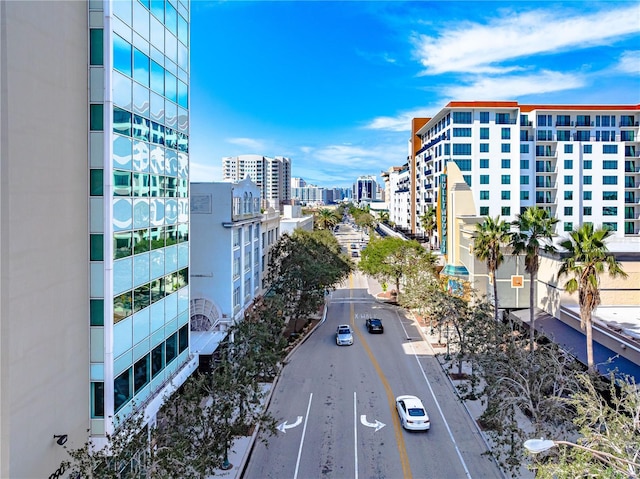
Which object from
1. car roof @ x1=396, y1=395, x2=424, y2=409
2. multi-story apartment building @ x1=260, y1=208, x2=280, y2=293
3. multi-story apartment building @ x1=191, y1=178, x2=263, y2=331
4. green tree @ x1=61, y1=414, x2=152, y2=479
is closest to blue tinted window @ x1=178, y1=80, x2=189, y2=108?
multi-story apartment building @ x1=191, y1=178, x2=263, y2=331

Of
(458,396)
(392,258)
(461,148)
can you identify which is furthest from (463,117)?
(458,396)

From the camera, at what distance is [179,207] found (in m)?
19.9

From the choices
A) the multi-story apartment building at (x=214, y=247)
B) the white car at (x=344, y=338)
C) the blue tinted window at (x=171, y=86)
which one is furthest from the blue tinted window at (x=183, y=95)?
the white car at (x=344, y=338)

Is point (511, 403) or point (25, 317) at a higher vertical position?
point (25, 317)

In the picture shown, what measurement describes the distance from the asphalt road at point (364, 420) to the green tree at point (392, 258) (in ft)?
32.1

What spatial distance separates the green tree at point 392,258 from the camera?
146ft

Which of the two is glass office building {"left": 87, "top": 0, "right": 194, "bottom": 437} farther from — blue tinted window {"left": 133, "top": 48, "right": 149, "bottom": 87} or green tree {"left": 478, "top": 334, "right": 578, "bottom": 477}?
green tree {"left": 478, "top": 334, "right": 578, "bottom": 477}

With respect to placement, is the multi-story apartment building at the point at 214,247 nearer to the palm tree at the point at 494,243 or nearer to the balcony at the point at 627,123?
the palm tree at the point at 494,243

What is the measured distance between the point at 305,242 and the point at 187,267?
26.2m

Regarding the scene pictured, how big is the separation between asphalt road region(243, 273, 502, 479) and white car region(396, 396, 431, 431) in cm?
35

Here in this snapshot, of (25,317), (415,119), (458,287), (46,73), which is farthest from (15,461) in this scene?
(415,119)

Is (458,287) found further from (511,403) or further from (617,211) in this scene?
(617,211)

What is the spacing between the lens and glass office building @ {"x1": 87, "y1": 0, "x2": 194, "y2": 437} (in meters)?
14.3

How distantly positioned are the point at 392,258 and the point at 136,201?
3340 centimetres
